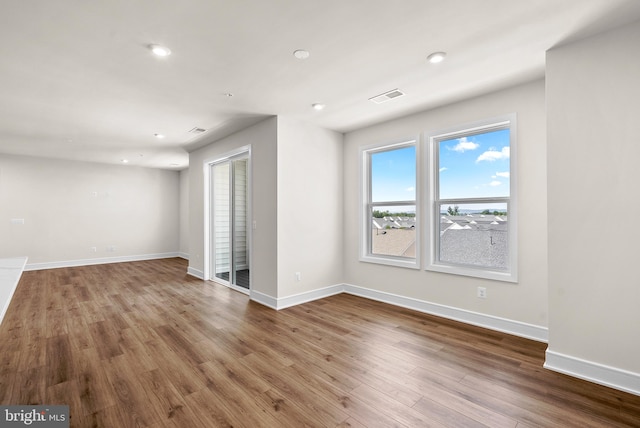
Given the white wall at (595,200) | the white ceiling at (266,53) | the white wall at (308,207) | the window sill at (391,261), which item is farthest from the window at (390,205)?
the white wall at (595,200)

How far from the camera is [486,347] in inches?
112

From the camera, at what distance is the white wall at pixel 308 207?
4125mm

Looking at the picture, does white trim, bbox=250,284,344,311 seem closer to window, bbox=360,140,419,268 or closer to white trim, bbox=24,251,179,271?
window, bbox=360,140,419,268

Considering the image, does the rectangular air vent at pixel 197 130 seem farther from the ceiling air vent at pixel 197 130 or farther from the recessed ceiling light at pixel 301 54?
the recessed ceiling light at pixel 301 54

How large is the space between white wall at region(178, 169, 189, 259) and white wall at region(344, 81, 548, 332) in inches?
268

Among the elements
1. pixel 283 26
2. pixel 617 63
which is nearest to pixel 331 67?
pixel 283 26

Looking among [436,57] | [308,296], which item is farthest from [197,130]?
[436,57]

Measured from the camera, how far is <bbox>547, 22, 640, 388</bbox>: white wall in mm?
2141

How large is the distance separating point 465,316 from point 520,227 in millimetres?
1190

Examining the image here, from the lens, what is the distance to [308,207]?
4.41 metres

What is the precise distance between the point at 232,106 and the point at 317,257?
7.94ft

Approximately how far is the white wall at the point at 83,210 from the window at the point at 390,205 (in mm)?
6684

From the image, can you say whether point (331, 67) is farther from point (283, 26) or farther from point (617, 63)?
point (617, 63)

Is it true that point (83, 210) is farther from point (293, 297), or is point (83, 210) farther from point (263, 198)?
point (293, 297)
